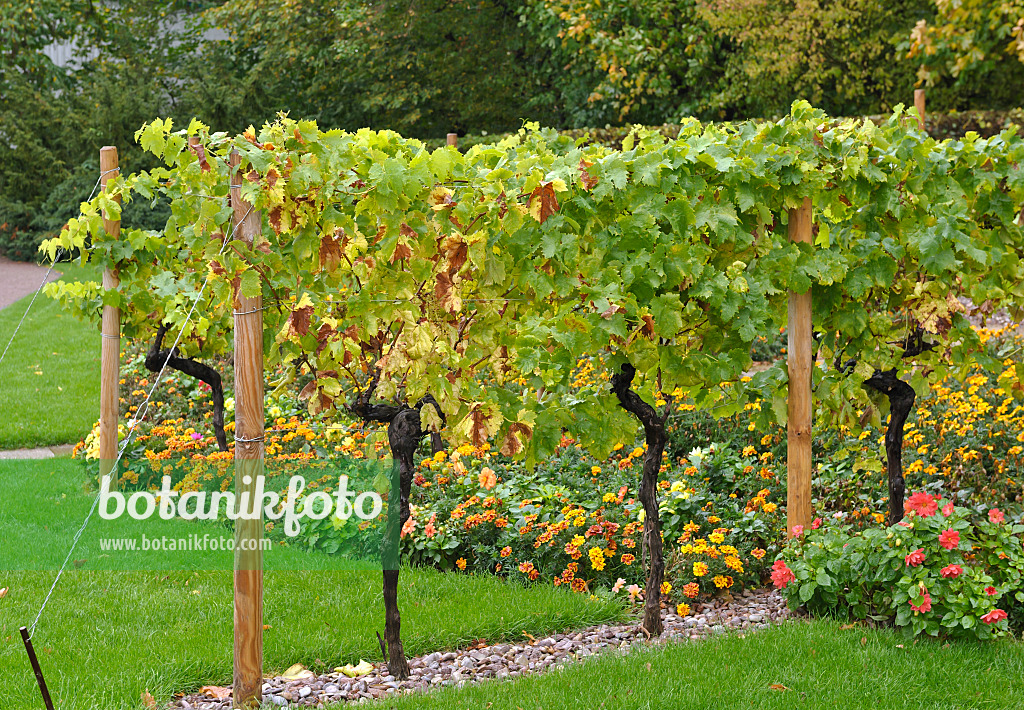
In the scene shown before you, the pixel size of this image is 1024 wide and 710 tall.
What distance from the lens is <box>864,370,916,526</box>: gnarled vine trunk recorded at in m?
4.06

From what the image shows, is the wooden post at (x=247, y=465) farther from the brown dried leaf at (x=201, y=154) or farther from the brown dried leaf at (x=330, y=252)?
the brown dried leaf at (x=330, y=252)

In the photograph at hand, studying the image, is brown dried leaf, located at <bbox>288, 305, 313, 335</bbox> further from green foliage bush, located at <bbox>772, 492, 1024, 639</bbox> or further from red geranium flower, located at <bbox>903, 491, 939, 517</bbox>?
red geranium flower, located at <bbox>903, 491, 939, 517</bbox>

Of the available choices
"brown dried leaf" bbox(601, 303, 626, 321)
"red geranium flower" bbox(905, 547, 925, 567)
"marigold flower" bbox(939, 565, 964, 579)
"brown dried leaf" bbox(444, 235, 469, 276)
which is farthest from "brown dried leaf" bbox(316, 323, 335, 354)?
"marigold flower" bbox(939, 565, 964, 579)

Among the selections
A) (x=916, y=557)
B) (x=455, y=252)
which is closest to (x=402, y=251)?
(x=455, y=252)

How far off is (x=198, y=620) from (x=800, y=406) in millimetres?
2663

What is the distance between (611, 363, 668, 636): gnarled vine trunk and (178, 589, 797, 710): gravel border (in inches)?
4.4

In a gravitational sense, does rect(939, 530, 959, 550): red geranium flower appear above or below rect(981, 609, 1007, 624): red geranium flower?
above

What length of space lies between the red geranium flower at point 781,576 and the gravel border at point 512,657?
6.8 inches

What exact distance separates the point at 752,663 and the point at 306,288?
2.10 m

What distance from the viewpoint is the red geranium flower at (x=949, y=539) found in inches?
137

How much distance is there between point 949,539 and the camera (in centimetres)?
349

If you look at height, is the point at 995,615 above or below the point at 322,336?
below

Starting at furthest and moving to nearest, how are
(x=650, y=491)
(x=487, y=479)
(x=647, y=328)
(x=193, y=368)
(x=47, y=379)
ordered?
1. (x=47, y=379)
2. (x=193, y=368)
3. (x=487, y=479)
4. (x=650, y=491)
5. (x=647, y=328)

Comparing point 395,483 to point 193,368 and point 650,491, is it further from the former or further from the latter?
point 193,368
